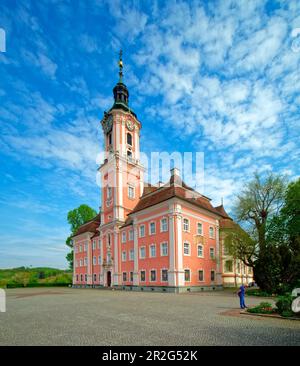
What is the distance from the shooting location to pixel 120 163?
45.1 metres

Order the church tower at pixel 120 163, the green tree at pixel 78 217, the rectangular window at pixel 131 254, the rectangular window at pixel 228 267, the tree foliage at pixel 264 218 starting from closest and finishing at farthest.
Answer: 1. the tree foliage at pixel 264 218
2. the rectangular window at pixel 131 254
3. the rectangular window at pixel 228 267
4. the church tower at pixel 120 163
5. the green tree at pixel 78 217

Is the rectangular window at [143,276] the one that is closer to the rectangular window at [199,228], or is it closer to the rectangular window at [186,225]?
the rectangular window at [186,225]

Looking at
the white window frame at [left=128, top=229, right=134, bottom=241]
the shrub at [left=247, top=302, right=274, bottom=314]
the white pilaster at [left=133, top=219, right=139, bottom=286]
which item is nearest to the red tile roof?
the white pilaster at [left=133, top=219, right=139, bottom=286]

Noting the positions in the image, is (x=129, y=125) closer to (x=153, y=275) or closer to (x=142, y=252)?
(x=142, y=252)

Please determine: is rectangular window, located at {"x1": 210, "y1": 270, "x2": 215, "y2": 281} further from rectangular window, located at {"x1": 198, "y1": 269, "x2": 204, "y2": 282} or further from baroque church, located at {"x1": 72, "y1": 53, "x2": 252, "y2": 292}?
rectangular window, located at {"x1": 198, "y1": 269, "x2": 204, "y2": 282}

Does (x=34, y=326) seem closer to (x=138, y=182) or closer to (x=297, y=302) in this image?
(x=297, y=302)

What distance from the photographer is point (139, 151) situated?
50.3m

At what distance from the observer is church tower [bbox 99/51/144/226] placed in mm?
44469

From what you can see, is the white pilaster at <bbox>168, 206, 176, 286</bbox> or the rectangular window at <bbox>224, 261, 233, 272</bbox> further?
the rectangular window at <bbox>224, 261, 233, 272</bbox>

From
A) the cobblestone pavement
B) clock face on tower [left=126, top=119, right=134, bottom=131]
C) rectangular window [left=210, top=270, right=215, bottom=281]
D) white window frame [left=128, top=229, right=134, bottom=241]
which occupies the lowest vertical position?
rectangular window [left=210, top=270, right=215, bottom=281]

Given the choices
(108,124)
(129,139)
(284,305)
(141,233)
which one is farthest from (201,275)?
(108,124)

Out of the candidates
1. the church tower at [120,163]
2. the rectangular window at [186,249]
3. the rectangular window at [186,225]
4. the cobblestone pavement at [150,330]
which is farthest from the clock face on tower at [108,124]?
the cobblestone pavement at [150,330]

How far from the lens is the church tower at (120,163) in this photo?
146 ft

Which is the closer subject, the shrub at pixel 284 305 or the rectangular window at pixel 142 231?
the shrub at pixel 284 305
